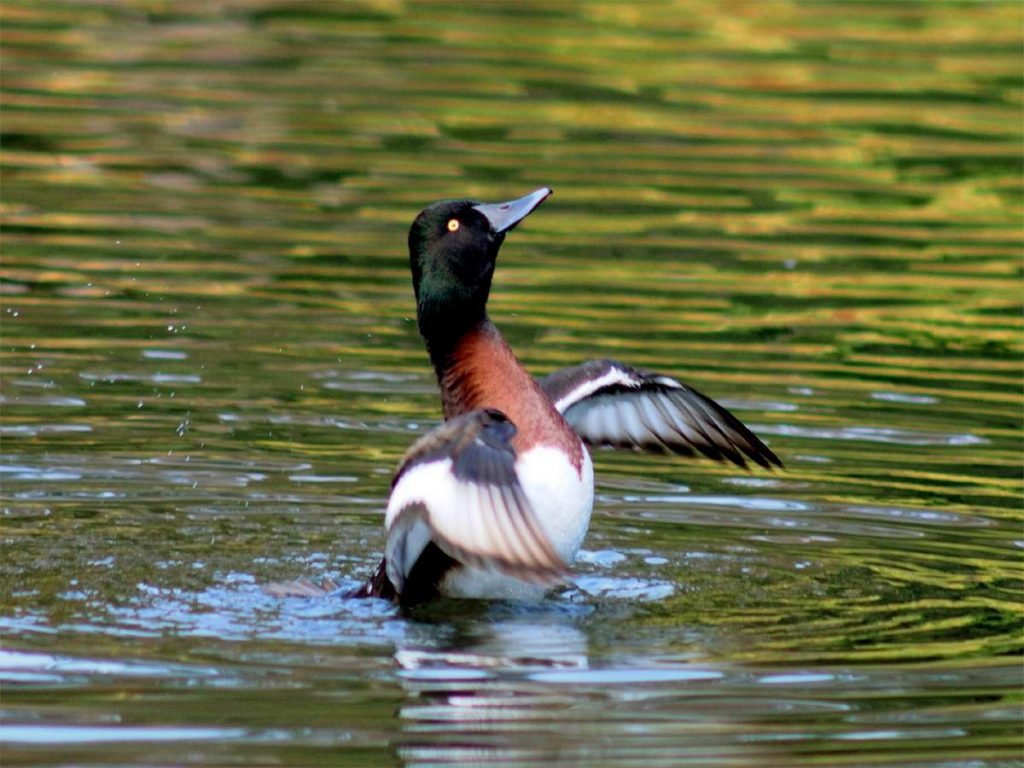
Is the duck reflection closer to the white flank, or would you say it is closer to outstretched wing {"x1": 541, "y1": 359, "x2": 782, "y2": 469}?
the white flank

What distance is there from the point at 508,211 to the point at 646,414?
112 cm

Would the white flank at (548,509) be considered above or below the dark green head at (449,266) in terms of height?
below

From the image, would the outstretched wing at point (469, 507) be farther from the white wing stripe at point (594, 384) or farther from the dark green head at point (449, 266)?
the white wing stripe at point (594, 384)

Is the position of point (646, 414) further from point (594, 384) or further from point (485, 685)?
point (485, 685)

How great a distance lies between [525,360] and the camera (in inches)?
433

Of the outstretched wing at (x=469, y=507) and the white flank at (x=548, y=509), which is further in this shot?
the white flank at (x=548, y=509)

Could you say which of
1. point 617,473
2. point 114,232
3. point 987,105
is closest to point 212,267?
point 114,232

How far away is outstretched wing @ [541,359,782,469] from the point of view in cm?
847

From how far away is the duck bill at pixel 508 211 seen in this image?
8070mm

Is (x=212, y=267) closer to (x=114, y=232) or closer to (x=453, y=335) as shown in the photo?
(x=114, y=232)

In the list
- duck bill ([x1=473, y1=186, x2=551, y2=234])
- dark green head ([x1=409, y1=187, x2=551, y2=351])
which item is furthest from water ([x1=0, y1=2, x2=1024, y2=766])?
duck bill ([x1=473, y1=186, x2=551, y2=234])

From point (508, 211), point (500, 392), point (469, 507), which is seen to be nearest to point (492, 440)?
point (469, 507)

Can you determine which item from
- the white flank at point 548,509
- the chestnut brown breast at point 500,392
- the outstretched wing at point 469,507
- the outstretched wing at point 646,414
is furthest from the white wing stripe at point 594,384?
the outstretched wing at point 469,507

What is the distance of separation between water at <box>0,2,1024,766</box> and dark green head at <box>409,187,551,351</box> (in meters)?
0.97
